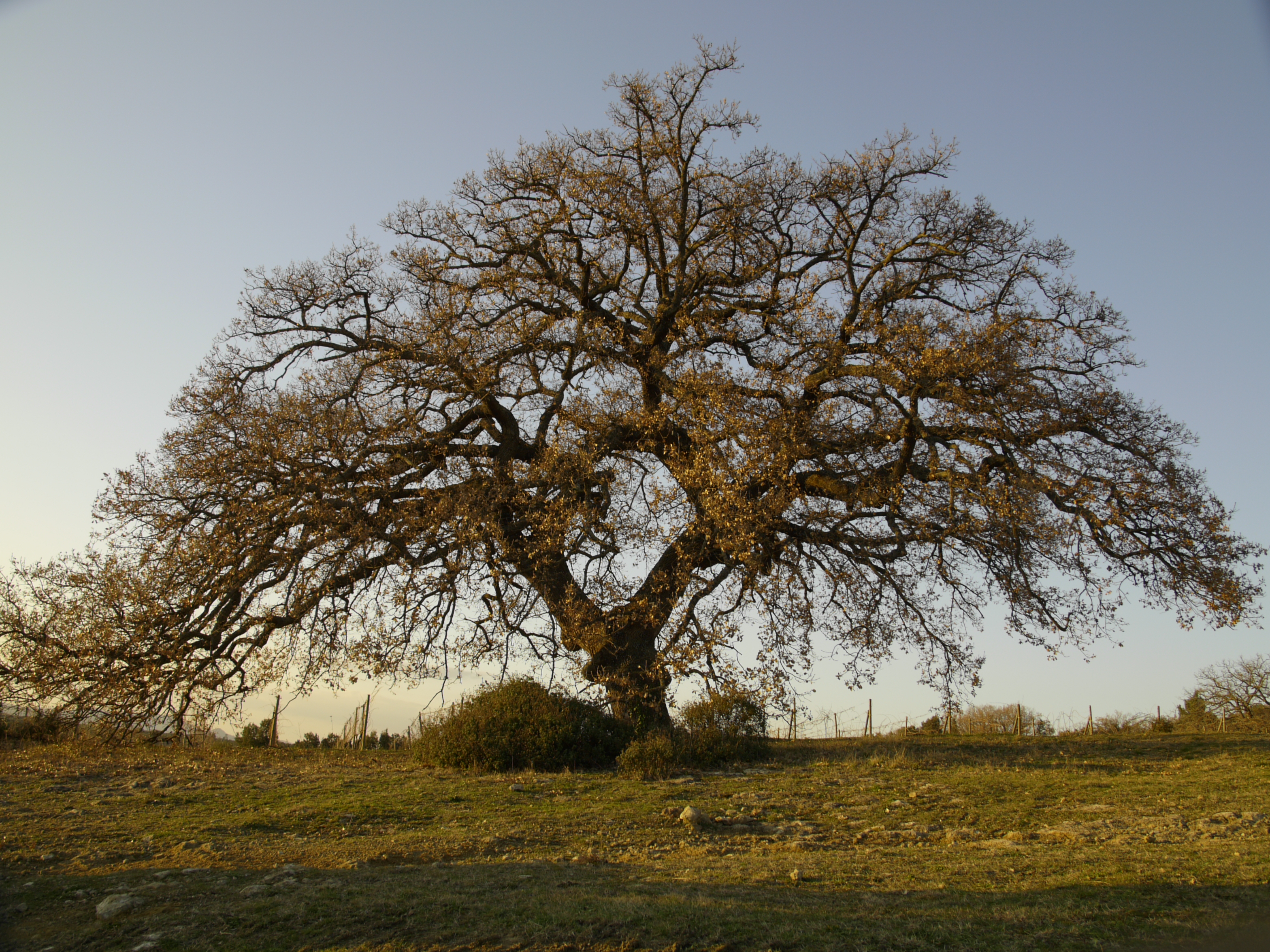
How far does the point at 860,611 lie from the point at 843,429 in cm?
353

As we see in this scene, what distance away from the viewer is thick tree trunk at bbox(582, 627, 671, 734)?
49.3 feet

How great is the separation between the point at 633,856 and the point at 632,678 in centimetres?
718

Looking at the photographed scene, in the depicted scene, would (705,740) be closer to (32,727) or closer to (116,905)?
(116,905)

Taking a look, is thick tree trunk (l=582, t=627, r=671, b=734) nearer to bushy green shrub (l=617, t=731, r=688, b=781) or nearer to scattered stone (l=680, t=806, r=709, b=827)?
bushy green shrub (l=617, t=731, r=688, b=781)

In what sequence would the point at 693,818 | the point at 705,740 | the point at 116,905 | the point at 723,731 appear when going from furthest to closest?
the point at 723,731, the point at 705,740, the point at 693,818, the point at 116,905

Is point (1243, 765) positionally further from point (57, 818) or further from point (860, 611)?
point (57, 818)

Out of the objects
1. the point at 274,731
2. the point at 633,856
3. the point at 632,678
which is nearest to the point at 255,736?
the point at 274,731

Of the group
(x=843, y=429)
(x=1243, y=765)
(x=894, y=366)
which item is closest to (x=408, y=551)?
(x=843, y=429)

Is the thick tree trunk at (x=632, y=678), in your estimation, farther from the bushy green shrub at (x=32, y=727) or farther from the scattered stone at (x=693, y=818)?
the bushy green shrub at (x=32, y=727)

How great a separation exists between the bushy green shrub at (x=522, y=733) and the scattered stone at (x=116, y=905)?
754cm

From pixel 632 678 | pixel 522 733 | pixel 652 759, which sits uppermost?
pixel 632 678

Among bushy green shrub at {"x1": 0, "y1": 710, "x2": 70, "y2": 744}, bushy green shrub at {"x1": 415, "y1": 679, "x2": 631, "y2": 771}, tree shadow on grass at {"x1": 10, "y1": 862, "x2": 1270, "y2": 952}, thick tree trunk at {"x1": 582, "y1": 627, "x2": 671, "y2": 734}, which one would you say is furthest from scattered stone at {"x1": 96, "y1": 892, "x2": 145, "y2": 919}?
bushy green shrub at {"x1": 0, "y1": 710, "x2": 70, "y2": 744}

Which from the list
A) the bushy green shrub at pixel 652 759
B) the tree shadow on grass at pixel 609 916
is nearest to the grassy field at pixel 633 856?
the tree shadow on grass at pixel 609 916

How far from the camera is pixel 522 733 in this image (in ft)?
46.6
